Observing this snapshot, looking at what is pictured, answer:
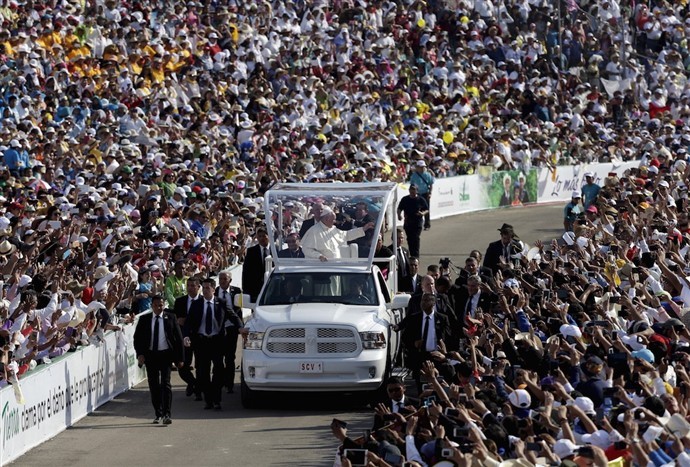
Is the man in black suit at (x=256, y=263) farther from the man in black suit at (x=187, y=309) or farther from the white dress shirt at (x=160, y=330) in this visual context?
the white dress shirt at (x=160, y=330)

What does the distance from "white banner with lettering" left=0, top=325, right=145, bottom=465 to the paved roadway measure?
0.50 feet

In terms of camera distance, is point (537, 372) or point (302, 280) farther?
point (302, 280)

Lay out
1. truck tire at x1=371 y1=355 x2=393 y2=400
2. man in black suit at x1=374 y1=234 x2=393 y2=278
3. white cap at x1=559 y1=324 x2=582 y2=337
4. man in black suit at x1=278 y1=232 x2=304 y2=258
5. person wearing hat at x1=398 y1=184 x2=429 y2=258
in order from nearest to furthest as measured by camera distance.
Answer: white cap at x1=559 y1=324 x2=582 y2=337
truck tire at x1=371 y1=355 x2=393 y2=400
man in black suit at x1=278 y1=232 x2=304 y2=258
man in black suit at x1=374 y1=234 x2=393 y2=278
person wearing hat at x1=398 y1=184 x2=429 y2=258

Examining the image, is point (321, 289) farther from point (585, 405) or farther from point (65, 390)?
point (585, 405)

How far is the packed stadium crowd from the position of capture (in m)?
14.0

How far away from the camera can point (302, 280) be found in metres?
19.8

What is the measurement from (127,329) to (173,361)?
6.88ft

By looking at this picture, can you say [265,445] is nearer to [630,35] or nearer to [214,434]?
[214,434]

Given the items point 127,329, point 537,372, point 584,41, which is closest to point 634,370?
point 537,372

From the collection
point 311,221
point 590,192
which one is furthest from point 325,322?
point 590,192

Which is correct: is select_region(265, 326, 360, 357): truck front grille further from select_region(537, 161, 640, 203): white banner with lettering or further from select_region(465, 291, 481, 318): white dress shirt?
select_region(537, 161, 640, 203): white banner with lettering

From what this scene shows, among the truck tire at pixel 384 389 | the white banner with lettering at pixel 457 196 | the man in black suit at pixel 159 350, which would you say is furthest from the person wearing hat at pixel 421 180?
the man in black suit at pixel 159 350

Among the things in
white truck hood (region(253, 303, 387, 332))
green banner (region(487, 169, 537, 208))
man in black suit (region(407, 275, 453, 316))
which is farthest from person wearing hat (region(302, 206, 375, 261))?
green banner (region(487, 169, 537, 208))

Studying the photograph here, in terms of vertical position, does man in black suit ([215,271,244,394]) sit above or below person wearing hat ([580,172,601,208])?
below
